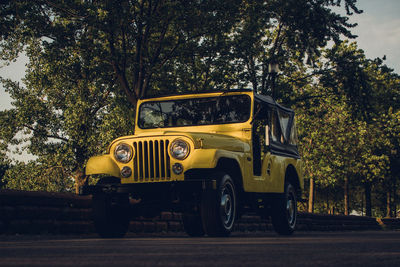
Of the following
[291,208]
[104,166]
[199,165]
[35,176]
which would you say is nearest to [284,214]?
[291,208]

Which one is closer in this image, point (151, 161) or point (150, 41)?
Result: point (151, 161)

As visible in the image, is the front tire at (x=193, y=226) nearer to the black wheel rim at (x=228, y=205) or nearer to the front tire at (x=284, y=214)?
the front tire at (x=284, y=214)

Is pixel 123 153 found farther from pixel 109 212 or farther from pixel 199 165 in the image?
pixel 199 165

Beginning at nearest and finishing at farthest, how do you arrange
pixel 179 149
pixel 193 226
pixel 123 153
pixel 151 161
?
pixel 179 149 → pixel 151 161 → pixel 123 153 → pixel 193 226

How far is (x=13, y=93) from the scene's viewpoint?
3384 cm

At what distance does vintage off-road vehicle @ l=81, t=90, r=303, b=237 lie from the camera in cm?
1002

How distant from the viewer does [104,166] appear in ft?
34.7

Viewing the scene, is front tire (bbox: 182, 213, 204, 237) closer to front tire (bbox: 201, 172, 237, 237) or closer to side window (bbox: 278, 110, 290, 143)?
front tire (bbox: 201, 172, 237, 237)

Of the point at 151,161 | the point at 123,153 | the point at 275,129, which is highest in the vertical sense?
the point at 275,129

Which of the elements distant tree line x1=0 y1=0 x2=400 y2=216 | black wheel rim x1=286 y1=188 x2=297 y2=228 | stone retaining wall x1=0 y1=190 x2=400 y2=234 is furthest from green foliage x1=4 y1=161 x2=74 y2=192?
black wheel rim x1=286 y1=188 x2=297 y2=228

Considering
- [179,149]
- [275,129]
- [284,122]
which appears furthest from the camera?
[284,122]

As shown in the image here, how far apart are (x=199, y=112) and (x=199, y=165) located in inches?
91.5

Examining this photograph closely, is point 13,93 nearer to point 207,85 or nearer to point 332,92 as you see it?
point 207,85

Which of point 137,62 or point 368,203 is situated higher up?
point 137,62
